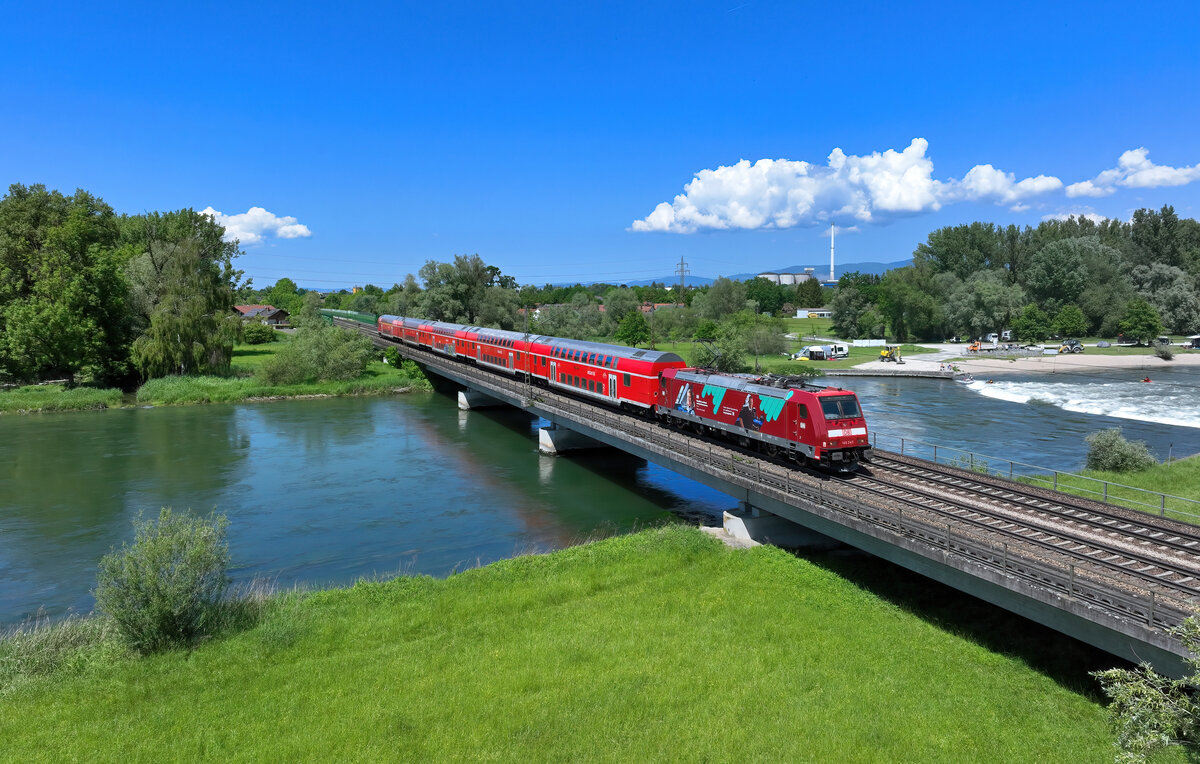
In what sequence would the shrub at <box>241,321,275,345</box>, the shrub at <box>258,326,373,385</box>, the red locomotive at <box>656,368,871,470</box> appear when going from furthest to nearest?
1. the shrub at <box>241,321,275,345</box>
2. the shrub at <box>258,326,373,385</box>
3. the red locomotive at <box>656,368,871,470</box>

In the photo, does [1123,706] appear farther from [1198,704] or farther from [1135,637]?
[1198,704]

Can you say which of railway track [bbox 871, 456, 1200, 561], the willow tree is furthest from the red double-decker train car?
the willow tree

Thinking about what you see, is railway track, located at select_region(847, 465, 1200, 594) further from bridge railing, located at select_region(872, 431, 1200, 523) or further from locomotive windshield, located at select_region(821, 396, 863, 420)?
locomotive windshield, located at select_region(821, 396, 863, 420)

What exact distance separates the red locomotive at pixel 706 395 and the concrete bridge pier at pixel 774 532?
2744 millimetres

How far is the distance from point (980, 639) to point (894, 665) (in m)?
3.41

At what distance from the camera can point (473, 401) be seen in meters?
69.2

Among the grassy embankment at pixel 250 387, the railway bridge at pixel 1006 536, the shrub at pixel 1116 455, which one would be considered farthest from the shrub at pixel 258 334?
the shrub at pixel 1116 455

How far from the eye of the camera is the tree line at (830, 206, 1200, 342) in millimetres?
123375

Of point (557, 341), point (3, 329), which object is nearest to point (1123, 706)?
point (557, 341)

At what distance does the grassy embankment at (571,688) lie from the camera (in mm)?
14398

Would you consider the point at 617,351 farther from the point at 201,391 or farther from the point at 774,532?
the point at 201,391

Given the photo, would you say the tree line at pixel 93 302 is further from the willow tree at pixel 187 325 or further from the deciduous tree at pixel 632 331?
the deciduous tree at pixel 632 331

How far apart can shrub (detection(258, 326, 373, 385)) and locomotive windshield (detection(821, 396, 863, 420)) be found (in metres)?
65.8

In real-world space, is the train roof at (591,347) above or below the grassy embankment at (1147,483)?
above
